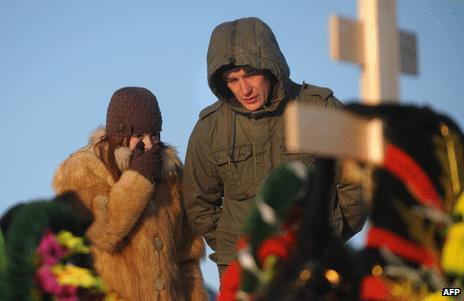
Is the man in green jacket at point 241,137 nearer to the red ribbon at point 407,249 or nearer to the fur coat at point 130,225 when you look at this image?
the fur coat at point 130,225

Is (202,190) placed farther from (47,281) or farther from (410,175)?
(410,175)

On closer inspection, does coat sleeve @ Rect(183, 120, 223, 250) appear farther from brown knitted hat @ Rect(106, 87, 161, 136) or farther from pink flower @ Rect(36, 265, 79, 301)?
pink flower @ Rect(36, 265, 79, 301)

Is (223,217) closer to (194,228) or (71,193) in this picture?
(194,228)

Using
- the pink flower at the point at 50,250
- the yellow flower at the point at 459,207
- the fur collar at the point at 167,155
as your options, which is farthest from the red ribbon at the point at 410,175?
the fur collar at the point at 167,155

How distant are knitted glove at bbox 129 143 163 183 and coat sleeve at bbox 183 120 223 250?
184mm

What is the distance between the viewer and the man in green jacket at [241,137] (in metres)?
4.65

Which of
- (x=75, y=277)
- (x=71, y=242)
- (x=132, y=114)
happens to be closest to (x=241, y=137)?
(x=132, y=114)

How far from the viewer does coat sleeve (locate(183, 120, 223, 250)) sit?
16.1 ft

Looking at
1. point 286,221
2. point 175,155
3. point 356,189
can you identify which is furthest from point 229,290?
point 175,155

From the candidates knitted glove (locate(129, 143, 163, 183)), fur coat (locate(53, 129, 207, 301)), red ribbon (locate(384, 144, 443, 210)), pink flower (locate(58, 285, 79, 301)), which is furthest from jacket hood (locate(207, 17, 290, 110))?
red ribbon (locate(384, 144, 443, 210))

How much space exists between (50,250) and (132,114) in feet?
7.54

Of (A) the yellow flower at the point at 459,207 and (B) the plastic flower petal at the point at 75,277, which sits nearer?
(A) the yellow flower at the point at 459,207

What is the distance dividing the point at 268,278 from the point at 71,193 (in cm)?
278

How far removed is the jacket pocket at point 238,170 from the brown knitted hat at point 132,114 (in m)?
0.47
